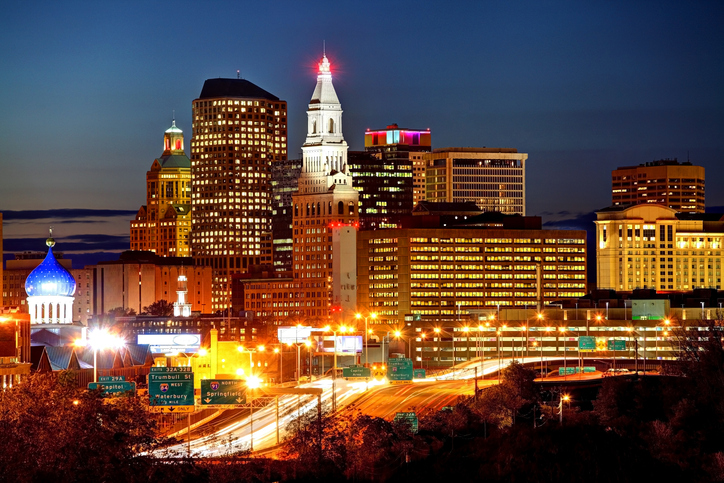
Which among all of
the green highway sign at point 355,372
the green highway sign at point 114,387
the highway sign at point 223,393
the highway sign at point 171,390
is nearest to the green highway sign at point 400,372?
the green highway sign at point 355,372

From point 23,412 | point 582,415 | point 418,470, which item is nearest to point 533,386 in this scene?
point 582,415

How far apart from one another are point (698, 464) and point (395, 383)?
60789 millimetres

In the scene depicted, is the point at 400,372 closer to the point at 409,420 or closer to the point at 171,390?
the point at 409,420

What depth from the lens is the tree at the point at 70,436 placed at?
11138 cm

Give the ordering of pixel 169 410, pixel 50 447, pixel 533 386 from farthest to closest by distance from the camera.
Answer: pixel 533 386 → pixel 169 410 → pixel 50 447

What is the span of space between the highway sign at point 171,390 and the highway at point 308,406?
3.90m

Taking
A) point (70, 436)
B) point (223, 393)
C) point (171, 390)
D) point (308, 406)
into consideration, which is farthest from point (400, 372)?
point (70, 436)

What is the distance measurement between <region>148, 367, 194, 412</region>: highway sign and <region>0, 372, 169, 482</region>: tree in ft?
5.66

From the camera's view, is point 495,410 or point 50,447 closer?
point 50,447

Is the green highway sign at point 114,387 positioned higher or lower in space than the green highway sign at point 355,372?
higher

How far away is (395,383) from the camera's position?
18700 cm

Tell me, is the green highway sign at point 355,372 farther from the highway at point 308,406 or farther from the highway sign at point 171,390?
the highway sign at point 171,390

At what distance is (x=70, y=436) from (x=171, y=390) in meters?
→ 19.3

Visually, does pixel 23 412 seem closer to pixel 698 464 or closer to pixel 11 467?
pixel 11 467
